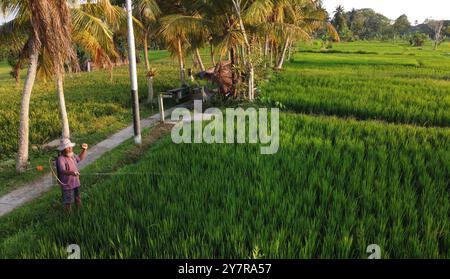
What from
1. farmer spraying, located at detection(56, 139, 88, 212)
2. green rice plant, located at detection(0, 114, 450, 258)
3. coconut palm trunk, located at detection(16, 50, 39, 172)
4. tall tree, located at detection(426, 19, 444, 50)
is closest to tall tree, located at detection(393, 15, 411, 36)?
tall tree, located at detection(426, 19, 444, 50)

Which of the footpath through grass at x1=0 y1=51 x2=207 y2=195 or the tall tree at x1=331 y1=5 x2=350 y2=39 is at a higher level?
the tall tree at x1=331 y1=5 x2=350 y2=39

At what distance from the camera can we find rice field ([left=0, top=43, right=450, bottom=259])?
281 centimetres

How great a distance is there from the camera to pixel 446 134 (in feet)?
20.0

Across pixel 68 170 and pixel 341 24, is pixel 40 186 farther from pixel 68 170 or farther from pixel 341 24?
pixel 341 24

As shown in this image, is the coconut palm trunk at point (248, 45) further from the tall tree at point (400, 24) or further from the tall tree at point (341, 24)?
the tall tree at point (400, 24)

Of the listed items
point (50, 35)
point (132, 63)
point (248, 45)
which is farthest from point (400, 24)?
point (50, 35)

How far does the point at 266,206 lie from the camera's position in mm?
3441

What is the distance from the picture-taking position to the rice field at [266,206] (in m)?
2.81

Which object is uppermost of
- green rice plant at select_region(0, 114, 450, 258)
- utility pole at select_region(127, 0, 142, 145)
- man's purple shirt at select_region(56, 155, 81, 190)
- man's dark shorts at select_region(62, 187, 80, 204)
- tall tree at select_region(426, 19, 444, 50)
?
tall tree at select_region(426, 19, 444, 50)

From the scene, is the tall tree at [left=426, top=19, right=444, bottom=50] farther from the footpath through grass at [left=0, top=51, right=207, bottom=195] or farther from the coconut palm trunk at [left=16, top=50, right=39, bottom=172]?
the coconut palm trunk at [left=16, top=50, right=39, bottom=172]

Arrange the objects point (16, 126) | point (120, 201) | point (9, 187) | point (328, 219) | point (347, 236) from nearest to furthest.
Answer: point (347, 236)
point (328, 219)
point (120, 201)
point (9, 187)
point (16, 126)
